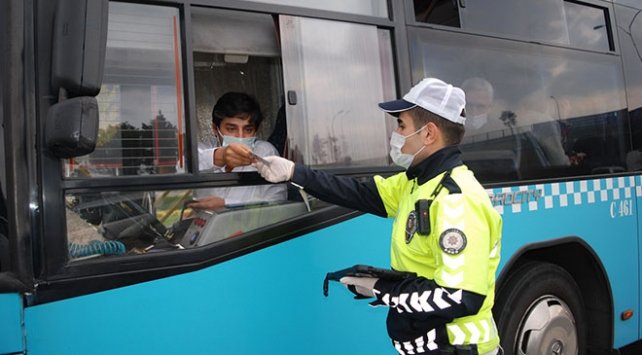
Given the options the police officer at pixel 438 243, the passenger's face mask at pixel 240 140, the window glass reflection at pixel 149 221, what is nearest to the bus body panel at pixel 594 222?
the police officer at pixel 438 243

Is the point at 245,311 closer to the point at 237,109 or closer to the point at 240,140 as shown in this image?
the point at 240,140

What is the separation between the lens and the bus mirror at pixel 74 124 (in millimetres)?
1469

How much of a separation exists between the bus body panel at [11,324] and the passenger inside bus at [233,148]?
0.65m

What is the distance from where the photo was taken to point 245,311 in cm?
192

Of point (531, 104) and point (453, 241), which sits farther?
point (531, 104)

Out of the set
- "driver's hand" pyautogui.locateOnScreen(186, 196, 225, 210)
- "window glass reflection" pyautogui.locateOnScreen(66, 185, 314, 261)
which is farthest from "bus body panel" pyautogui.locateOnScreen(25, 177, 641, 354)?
"driver's hand" pyautogui.locateOnScreen(186, 196, 225, 210)

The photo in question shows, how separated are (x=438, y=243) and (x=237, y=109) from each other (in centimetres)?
128

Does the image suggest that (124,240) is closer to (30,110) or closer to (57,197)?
(57,197)

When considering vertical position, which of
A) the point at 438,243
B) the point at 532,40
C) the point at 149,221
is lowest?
the point at 438,243

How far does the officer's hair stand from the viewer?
175 centimetres

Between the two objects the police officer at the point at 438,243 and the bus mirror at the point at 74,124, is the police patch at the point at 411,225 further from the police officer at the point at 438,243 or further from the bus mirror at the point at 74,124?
the bus mirror at the point at 74,124

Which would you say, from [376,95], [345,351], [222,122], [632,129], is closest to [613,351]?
[632,129]

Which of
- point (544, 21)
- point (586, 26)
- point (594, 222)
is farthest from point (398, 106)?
point (586, 26)

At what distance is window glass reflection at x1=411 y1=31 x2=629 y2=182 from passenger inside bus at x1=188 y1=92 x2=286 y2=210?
2.89 ft
